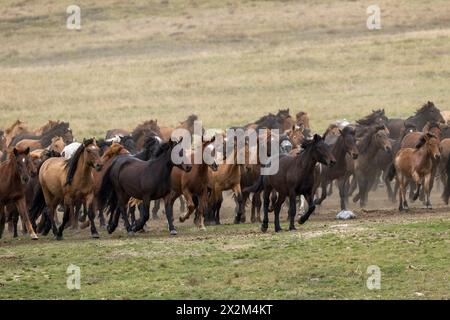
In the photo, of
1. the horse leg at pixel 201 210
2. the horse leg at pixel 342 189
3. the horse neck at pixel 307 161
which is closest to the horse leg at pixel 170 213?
the horse leg at pixel 201 210

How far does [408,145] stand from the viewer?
25.7 m

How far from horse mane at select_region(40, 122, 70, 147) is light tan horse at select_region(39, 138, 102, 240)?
8.49 metres

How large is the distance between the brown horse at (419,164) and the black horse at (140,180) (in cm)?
502

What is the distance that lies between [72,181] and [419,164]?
6921 millimetres

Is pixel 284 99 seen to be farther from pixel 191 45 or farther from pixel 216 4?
pixel 216 4

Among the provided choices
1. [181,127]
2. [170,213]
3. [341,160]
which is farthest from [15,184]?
[181,127]

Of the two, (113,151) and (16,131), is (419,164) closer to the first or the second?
(113,151)

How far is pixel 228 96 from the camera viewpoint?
48906mm

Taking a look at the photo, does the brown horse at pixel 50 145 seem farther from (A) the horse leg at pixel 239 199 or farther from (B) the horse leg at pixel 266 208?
(B) the horse leg at pixel 266 208

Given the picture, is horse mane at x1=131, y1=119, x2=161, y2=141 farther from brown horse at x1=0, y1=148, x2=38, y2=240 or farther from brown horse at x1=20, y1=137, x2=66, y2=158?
brown horse at x1=0, y1=148, x2=38, y2=240

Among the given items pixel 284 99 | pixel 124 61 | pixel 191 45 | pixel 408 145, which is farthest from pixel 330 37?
pixel 408 145

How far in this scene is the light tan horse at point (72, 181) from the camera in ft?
67.6

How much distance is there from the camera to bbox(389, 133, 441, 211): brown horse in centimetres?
2336

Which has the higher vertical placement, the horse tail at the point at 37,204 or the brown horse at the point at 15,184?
the brown horse at the point at 15,184
